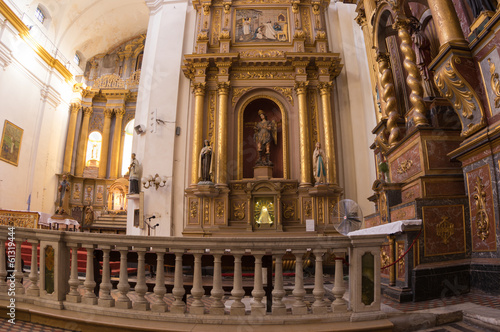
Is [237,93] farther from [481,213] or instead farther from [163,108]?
[481,213]

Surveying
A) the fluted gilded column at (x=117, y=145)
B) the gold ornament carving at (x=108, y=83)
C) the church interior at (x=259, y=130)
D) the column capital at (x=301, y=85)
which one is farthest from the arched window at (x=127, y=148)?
the column capital at (x=301, y=85)

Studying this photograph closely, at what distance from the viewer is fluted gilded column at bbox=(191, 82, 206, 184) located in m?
10.9

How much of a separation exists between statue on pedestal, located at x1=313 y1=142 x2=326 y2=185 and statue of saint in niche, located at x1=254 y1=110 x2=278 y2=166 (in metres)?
1.59

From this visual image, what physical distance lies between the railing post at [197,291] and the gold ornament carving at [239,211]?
7639mm

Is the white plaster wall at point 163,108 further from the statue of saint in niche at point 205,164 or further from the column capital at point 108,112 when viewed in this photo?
the column capital at point 108,112

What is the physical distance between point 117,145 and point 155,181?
9.14 metres

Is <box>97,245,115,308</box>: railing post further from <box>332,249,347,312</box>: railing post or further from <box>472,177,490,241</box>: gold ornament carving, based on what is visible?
<box>472,177,490,241</box>: gold ornament carving

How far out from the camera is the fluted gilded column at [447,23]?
15.4 ft

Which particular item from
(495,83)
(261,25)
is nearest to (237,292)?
(495,83)

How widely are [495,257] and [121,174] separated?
18.2 m

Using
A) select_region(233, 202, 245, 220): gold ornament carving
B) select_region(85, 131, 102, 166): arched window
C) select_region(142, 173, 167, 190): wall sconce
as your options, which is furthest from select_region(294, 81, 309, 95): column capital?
select_region(85, 131, 102, 166): arched window

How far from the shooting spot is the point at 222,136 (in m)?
11.1

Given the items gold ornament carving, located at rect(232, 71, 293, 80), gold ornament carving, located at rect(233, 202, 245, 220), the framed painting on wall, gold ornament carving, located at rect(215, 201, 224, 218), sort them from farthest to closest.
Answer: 1. the framed painting on wall
2. gold ornament carving, located at rect(232, 71, 293, 80)
3. gold ornament carving, located at rect(233, 202, 245, 220)
4. gold ornament carving, located at rect(215, 201, 224, 218)

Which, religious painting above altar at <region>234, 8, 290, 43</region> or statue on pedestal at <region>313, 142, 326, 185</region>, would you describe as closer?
statue on pedestal at <region>313, 142, 326, 185</region>
